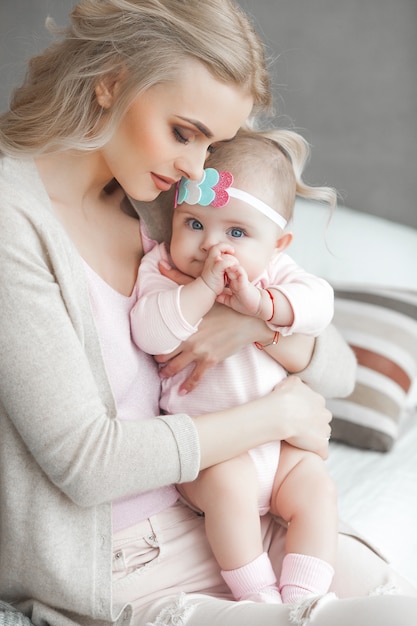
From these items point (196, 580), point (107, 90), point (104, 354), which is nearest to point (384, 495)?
point (196, 580)

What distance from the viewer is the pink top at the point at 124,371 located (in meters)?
1.43

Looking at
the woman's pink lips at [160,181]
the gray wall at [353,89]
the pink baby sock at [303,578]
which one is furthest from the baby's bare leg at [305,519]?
the gray wall at [353,89]

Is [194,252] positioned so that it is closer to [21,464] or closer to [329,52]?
[21,464]

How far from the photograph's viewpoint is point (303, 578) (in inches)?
54.1

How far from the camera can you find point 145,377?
1.53 meters

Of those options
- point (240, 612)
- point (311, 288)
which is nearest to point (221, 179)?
point (311, 288)

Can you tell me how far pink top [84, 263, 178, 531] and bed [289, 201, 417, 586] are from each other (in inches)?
22.7

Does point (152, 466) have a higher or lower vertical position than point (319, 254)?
higher

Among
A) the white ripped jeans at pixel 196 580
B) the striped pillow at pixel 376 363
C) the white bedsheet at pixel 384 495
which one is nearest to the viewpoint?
the white ripped jeans at pixel 196 580

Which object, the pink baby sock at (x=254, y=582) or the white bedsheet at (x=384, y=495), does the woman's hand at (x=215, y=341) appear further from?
the white bedsheet at (x=384, y=495)

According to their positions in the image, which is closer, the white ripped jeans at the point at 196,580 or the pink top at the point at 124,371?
the white ripped jeans at the point at 196,580

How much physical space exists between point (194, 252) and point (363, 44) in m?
1.59

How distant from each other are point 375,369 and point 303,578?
1.00 m

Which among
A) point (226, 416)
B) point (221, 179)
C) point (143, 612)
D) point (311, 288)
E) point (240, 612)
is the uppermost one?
point (221, 179)
